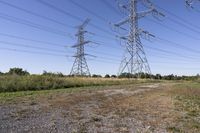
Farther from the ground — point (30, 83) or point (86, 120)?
point (30, 83)

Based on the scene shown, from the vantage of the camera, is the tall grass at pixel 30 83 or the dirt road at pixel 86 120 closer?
the dirt road at pixel 86 120

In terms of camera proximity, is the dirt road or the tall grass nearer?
the dirt road

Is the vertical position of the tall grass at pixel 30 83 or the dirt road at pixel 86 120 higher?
the tall grass at pixel 30 83

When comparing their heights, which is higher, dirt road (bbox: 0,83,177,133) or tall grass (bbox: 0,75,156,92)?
tall grass (bbox: 0,75,156,92)

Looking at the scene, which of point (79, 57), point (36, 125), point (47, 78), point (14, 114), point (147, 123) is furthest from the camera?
point (79, 57)

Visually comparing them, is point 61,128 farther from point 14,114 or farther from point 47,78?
point 47,78

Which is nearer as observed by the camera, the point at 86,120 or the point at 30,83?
the point at 86,120

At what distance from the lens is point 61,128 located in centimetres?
815

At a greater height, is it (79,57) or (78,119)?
(79,57)

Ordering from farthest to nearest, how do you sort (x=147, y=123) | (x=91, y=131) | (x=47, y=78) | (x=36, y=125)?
1. (x=47, y=78)
2. (x=147, y=123)
3. (x=36, y=125)
4. (x=91, y=131)

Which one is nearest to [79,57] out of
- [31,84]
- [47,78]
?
[47,78]

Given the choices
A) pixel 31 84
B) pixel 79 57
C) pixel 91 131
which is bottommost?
pixel 91 131

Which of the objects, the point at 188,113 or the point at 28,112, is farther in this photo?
the point at 188,113

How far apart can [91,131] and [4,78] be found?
17.7m
